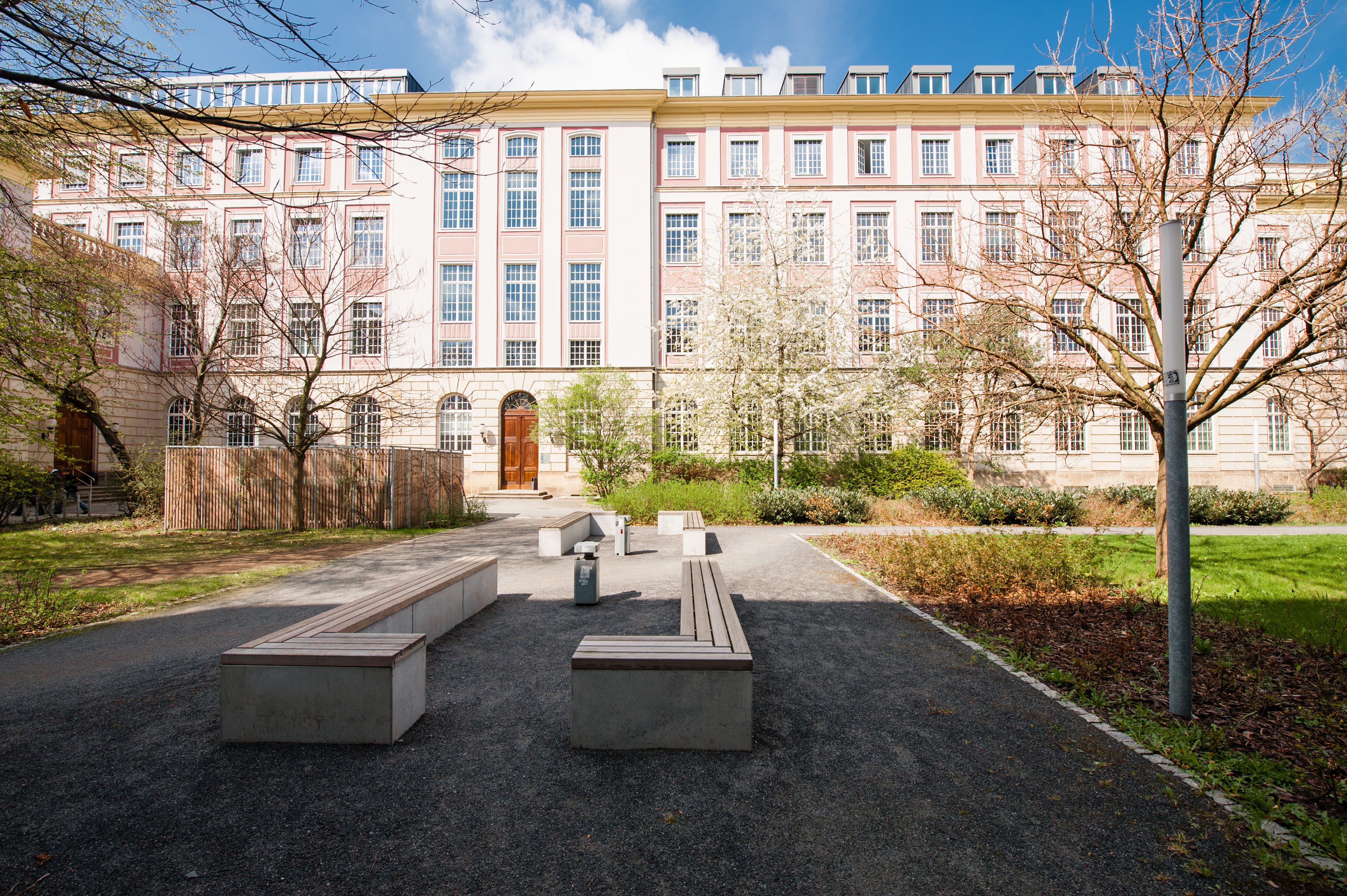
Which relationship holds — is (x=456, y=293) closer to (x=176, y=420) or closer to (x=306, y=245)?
(x=306, y=245)

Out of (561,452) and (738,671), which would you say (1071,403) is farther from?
(561,452)

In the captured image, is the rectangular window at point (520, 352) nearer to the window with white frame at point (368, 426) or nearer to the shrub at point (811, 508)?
the window with white frame at point (368, 426)

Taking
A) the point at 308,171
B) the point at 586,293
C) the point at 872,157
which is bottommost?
the point at 586,293

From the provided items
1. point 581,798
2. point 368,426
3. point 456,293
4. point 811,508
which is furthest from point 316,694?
point 368,426

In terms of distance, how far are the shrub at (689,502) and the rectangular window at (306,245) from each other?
9522mm

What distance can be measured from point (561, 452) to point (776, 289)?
11.2 metres

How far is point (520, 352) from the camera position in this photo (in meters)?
27.0

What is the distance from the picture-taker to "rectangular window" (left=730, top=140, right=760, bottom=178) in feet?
92.1

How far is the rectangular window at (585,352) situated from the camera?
2686cm

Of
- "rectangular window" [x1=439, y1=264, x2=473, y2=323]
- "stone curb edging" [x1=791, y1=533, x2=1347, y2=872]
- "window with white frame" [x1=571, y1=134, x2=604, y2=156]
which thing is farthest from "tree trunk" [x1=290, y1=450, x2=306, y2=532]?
"window with white frame" [x1=571, y1=134, x2=604, y2=156]

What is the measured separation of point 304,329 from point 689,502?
11.0 metres

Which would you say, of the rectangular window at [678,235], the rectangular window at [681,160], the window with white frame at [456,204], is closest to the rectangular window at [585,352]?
the rectangular window at [678,235]

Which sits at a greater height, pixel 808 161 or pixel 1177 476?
pixel 808 161

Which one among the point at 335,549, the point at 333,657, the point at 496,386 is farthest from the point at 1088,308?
the point at 496,386
